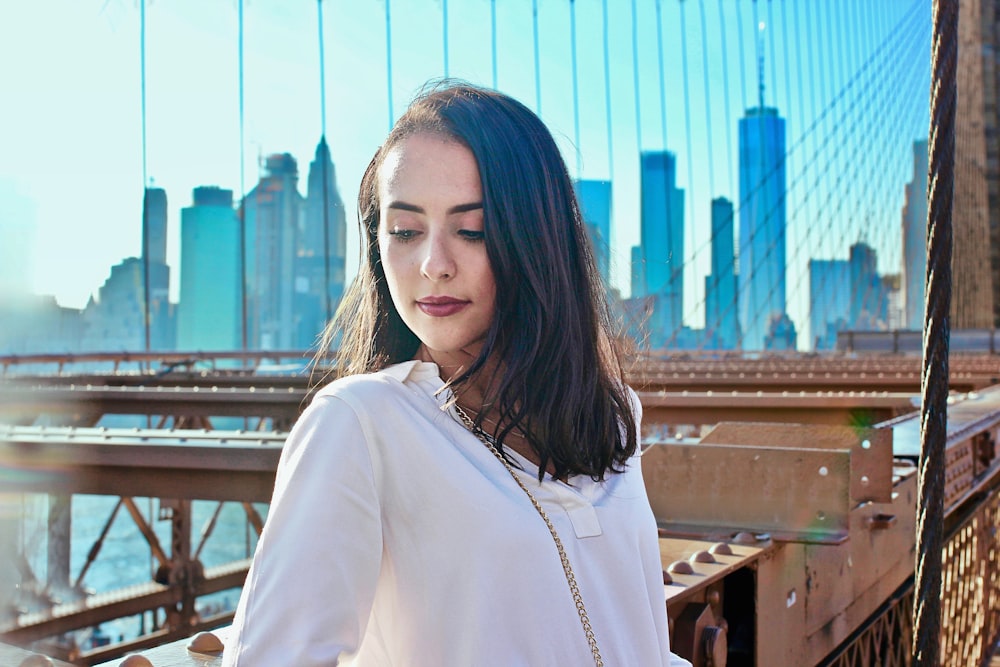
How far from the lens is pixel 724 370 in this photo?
7762mm

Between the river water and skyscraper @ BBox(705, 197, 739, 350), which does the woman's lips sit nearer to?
skyscraper @ BBox(705, 197, 739, 350)

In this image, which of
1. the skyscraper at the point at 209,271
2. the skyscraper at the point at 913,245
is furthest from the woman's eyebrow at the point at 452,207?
the skyscraper at the point at 913,245

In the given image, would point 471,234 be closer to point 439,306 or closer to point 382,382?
point 439,306

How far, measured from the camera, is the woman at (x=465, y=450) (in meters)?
0.76

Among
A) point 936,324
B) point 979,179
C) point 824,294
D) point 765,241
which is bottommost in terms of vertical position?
point 936,324

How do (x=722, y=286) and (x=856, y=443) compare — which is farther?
(x=722, y=286)

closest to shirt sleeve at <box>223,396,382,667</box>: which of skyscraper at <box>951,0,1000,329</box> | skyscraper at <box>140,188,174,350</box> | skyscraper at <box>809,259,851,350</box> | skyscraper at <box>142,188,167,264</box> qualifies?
skyscraper at <box>140,188,174,350</box>

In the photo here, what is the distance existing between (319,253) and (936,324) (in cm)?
1512

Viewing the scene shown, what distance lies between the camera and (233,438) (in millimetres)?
3158

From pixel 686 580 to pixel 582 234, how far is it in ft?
1.83

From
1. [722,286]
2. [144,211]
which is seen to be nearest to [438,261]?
[144,211]

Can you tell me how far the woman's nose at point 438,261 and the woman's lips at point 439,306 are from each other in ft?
0.08

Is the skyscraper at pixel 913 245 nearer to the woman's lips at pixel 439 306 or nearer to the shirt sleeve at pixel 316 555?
the woman's lips at pixel 439 306

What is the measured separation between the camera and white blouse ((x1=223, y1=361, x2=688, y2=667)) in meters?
0.74
